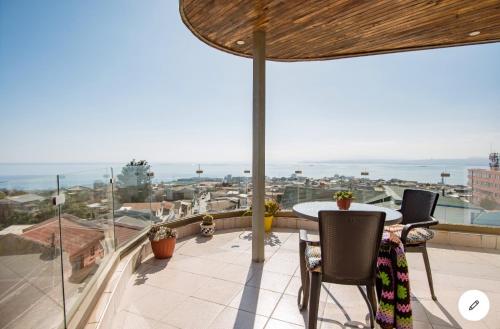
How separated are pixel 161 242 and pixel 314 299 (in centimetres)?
225

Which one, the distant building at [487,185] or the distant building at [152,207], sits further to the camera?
the distant building at [487,185]

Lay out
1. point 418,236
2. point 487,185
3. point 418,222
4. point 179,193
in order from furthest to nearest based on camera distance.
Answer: point 179,193 → point 487,185 → point 418,222 → point 418,236

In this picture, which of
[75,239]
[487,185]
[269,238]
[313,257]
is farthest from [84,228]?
[487,185]

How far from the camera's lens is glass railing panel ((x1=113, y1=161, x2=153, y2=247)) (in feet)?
9.84

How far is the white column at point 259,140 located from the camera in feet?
10.3

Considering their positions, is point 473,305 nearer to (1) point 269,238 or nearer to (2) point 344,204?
(2) point 344,204

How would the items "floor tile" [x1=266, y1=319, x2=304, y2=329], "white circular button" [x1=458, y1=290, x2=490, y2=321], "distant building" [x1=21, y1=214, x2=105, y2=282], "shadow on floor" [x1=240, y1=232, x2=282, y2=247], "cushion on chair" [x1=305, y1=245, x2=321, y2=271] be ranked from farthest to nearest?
"shadow on floor" [x1=240, y1=232, x2=282, y2=247]
"white circular button" [x1=458, y1=290, x2=490, y2=321]
"floor tile" [x1=266, y1=319, x2=304, y2=329]
"cushion on chair" [x1=305, y1=245, x2=321, y2=271]
"distant building" [x1=21, y1=214, x2=105, y2=282]

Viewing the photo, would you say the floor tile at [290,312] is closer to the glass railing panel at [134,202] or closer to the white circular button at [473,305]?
the white circular button at [473,305]

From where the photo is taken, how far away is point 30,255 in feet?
3.93

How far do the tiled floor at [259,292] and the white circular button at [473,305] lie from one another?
0.05 meters

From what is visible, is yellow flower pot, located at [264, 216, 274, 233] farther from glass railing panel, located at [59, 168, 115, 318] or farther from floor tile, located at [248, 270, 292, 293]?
glass railing panel, located at [59, 168, 115, 318]

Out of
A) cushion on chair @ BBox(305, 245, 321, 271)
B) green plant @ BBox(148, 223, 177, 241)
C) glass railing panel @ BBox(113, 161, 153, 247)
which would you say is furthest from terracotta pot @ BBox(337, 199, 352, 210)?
glass railing panel @ BBox(113, 161, 153, 247)

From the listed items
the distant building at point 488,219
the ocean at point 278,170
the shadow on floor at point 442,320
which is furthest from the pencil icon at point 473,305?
the distant building at point 488,219

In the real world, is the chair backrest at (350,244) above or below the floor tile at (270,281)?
above
